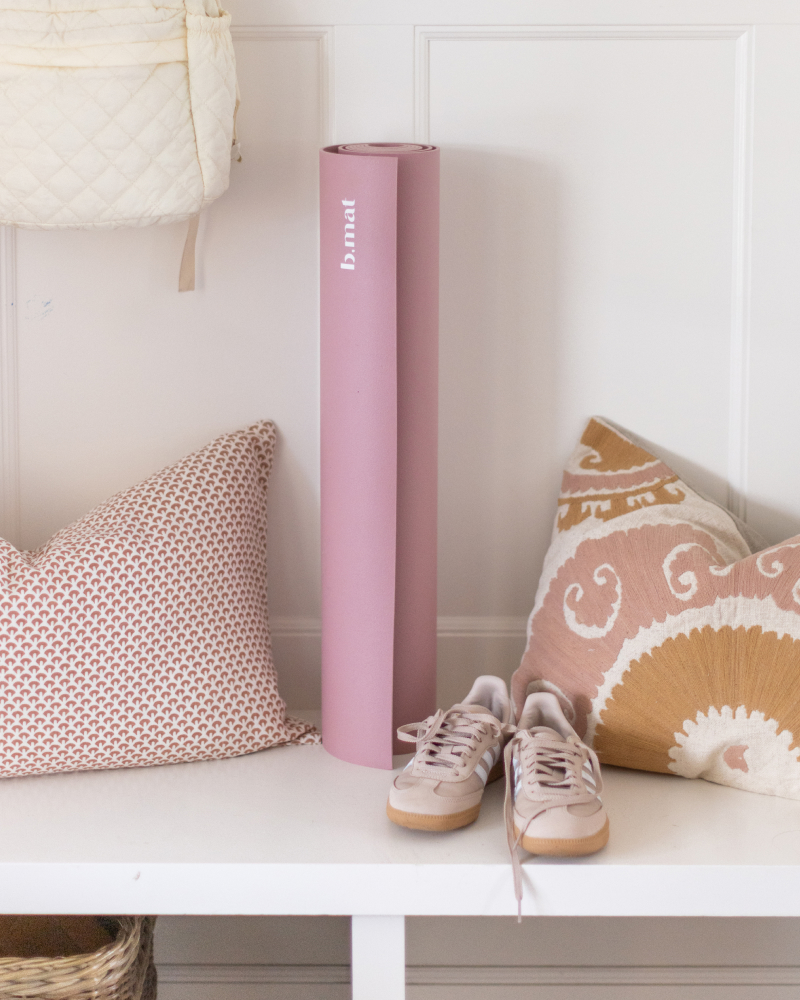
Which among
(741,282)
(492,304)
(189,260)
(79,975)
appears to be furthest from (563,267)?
(79,975)

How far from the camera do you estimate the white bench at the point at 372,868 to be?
35.8 inches

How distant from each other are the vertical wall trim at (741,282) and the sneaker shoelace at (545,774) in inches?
19.5

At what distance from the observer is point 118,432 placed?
1296mm

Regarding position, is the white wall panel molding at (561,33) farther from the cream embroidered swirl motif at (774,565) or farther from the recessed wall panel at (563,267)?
the cream embroidered swirl motif at (774,565)

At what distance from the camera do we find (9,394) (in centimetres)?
128

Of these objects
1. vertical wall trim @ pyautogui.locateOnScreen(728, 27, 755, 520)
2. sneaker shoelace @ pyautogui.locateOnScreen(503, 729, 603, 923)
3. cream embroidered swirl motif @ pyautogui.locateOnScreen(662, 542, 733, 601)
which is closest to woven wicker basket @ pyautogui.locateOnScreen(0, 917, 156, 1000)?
sneaker shoelace @ pyautogui.locateOnScreen(503, 729, 603, 923)

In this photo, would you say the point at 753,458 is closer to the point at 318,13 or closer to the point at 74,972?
the point at 318,13

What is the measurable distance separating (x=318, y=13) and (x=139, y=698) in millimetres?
914

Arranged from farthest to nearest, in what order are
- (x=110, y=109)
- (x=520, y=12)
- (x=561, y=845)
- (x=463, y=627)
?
1. (x=463, y=627)
2. (x=520, y=12)
3. (x=110, y=109)
4. (x=561, y=845)

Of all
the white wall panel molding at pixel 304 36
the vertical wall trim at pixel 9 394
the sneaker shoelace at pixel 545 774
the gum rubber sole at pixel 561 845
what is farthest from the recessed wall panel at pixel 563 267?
the vertical wall trim at pixel 9 394

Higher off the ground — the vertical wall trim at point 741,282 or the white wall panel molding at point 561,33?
the white wall panel molding at point 561,33

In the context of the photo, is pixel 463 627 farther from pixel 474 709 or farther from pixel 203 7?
pixel 203 7

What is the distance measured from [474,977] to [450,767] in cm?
58

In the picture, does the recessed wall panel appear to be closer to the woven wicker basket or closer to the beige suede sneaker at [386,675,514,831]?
the beige suede sneaker at [386,675,514,831]
